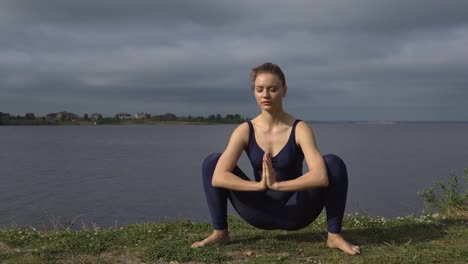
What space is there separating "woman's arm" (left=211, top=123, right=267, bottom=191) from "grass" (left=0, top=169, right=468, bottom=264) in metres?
0.99

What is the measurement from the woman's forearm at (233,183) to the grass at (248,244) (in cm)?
97

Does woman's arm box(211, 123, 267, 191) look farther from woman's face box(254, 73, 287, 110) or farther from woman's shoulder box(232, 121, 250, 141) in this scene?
woman's face box(254, 73, 287, 110)

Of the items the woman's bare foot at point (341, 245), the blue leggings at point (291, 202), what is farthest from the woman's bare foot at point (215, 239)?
the woman's bare foot at point (341, 245)

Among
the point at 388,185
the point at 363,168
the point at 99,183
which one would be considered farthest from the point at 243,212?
the point at 363,168

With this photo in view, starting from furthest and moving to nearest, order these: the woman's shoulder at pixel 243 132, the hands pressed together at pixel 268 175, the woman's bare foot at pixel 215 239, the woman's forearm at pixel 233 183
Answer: the woman's bare foot at pixel 215 239 < the woman's shoulder at pixel 243 132 < the woman's forearm at pixel 233 183 < the hands pressed together at pixel 268 175

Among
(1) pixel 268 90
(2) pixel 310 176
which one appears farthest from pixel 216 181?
(1) pixel 268 90

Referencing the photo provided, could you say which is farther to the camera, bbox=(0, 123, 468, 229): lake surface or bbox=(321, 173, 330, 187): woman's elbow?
bbox=(0, 123, 468, 229): lake surface

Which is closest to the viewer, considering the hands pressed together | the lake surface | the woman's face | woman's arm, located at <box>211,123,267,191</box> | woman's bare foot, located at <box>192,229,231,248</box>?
the hands pressed together

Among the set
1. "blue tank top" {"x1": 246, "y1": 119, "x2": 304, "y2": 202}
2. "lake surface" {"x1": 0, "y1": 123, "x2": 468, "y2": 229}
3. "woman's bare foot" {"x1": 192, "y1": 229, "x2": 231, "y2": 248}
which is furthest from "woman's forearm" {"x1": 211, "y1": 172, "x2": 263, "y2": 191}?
"lake surface" {"x1": 0, "y1": 123, "x2": 468, "y2": 229}

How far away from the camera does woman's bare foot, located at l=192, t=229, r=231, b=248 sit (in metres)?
7.02

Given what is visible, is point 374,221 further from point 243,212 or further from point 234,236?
point 243,212

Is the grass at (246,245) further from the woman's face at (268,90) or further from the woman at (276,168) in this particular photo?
the woman's face at (268,90)

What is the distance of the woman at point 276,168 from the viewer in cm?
644

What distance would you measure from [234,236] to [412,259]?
2.93 meters
